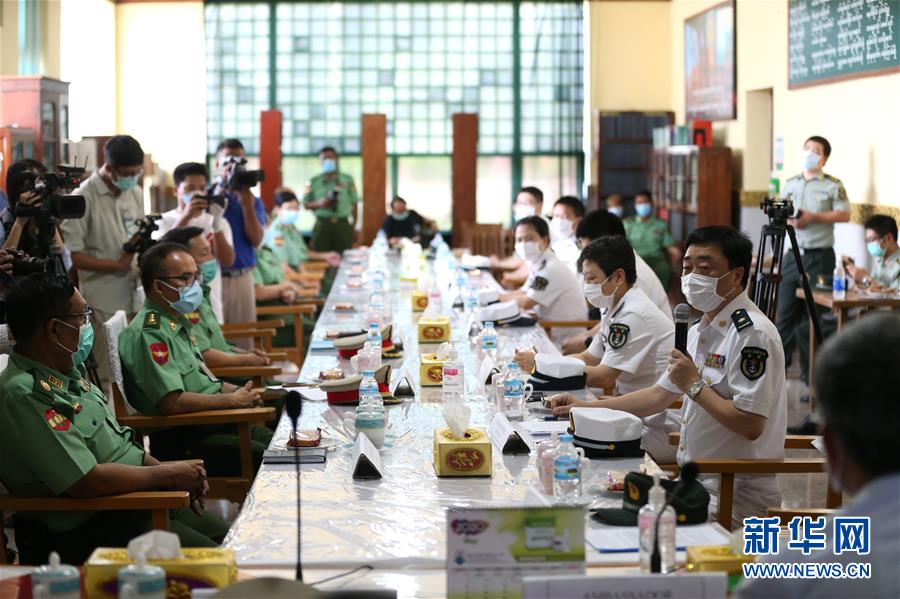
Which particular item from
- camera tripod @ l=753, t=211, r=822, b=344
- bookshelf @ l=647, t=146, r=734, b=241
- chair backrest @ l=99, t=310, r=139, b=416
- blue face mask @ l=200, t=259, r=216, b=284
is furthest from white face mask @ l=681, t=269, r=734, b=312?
bookshelf @ l=647, t=146, r=734, b=241

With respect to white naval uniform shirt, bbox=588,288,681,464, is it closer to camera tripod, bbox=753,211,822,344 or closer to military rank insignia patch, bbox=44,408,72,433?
camera tripod, bbox=753,211,822,344

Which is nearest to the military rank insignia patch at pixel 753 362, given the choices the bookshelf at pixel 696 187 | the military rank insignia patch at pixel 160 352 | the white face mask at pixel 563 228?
the military rank insignia patch at pixel 160 352

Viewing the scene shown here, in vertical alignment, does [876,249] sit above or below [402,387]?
above

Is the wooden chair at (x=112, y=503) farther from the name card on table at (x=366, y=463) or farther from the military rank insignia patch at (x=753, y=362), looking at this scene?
the military rank insignia patch at (x=753, y=362)

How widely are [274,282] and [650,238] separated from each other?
4.64 meters

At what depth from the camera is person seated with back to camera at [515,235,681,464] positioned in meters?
4.25

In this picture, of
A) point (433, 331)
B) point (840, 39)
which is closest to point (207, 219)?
point (433, 331)

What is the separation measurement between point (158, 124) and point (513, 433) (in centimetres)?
1127

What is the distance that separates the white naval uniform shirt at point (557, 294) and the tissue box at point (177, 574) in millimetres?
4415

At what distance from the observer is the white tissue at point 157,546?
209 cm

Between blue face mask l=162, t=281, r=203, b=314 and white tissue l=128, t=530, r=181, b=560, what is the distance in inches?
86.3

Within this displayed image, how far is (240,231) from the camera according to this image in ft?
23.5

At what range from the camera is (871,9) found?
25.8ft

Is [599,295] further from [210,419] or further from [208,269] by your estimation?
[208,269]
